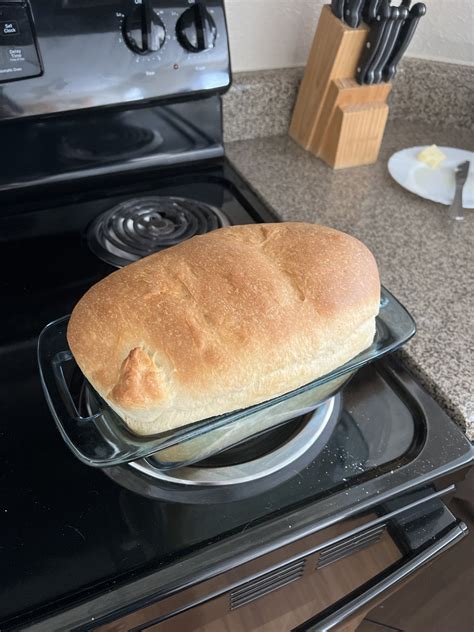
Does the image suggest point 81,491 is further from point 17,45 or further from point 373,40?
point 373,40

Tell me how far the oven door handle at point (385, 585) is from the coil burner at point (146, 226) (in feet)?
1.57

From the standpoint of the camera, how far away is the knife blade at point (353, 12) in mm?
859

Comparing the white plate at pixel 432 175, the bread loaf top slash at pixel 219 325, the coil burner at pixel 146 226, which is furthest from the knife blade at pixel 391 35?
the bread loaf top slash at pixel 219 325

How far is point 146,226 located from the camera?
2.65ft

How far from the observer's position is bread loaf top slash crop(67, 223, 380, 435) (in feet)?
1.47

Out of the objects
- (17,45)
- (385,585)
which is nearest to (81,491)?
(385,585)

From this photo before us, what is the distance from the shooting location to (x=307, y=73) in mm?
988

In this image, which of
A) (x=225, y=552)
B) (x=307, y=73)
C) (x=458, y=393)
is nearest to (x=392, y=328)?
(x=458, y=393)

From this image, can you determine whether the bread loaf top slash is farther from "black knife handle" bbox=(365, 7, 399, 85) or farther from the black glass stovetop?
"black knife handle" bbox=(365, 7, 399, 85)

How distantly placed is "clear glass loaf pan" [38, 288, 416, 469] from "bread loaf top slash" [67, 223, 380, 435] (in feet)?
0.04

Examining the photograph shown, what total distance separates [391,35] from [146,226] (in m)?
0.48

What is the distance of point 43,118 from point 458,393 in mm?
651

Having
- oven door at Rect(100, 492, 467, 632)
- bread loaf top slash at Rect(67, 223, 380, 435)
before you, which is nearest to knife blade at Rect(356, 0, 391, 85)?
bread loaf top slash at Rect(67, 223, 380, 435)

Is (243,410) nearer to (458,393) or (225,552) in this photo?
(225,552)
